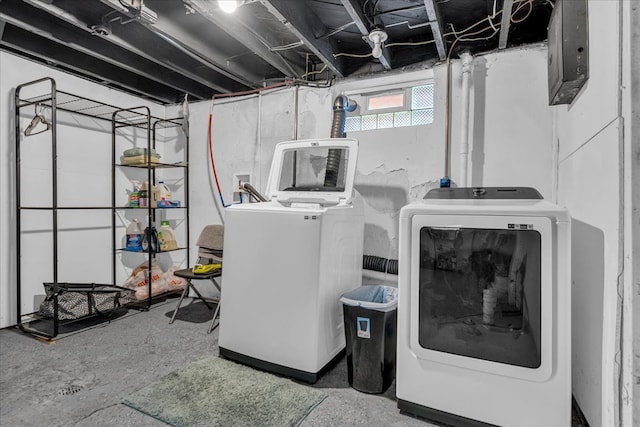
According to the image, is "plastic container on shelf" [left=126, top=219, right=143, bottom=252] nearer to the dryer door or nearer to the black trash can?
the black trash can

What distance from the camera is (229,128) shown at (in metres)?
3.33

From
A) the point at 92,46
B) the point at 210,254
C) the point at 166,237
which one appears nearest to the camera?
the point at 92,46

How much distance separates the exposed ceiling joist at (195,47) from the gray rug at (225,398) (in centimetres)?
212

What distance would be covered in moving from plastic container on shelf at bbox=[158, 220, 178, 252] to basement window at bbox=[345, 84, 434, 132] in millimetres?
2041

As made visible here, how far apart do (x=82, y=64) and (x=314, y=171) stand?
211cm

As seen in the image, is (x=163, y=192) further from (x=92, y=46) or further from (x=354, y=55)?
(x=354, y=55)

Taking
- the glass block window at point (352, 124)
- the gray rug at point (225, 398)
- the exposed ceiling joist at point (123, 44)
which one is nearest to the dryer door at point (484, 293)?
the gray rug at point (225, 398)

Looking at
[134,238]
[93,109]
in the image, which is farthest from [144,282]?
[93,109]

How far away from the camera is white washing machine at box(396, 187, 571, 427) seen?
135cm

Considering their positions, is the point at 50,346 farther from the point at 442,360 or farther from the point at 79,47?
the point at 442,360

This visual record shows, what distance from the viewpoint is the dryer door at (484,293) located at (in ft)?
4.53

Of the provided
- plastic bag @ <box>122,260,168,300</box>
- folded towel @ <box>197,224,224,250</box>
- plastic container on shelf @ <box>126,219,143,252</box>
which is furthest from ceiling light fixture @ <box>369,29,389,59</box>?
plastic bag @ <box>122,260,168,300</box>

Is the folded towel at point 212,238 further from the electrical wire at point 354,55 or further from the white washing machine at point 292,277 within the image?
the electrical wire at point 354,55

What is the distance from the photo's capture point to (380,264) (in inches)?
98.4
